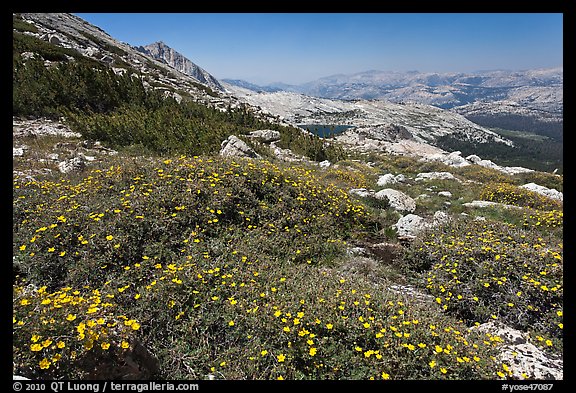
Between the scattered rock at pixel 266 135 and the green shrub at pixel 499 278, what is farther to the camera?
the scattered rock at pixel 266 135

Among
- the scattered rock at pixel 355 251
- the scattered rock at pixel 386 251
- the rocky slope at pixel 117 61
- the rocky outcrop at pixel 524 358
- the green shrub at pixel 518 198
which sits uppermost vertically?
the rocky slope at pixel 117 61

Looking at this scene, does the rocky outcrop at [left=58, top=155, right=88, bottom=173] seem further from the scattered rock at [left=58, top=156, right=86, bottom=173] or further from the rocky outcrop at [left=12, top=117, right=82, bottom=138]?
the rocky outcrop at [left=12, top=117, right=82, bottom=138]

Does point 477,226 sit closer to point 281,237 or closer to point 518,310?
point 518,310

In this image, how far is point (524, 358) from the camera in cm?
425

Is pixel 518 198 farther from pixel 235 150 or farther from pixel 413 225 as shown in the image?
pixel 235 150

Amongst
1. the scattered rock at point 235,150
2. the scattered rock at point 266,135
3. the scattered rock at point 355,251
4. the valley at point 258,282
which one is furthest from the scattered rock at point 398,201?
the scattered rock at point 266,135

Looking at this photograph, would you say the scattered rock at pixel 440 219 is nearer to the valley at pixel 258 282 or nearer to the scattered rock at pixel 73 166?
the valley at pixel 258 282

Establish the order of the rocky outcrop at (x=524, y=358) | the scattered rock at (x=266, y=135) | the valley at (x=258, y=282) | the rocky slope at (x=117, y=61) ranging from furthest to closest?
the rocky slope at (x=117, y=61)
the scattered rock at (x=266, y=135)
the rocky outcrop at (x=524, y=358)
the valley at (x=258, y=282)

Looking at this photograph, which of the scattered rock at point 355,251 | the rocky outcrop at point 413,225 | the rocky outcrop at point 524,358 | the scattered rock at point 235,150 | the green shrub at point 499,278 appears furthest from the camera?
the scattered rock at point 235,150

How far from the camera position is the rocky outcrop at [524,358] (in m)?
3.96

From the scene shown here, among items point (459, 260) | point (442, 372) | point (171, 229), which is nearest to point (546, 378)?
point (442, 372)

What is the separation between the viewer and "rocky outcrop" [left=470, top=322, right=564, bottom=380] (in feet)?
13.0

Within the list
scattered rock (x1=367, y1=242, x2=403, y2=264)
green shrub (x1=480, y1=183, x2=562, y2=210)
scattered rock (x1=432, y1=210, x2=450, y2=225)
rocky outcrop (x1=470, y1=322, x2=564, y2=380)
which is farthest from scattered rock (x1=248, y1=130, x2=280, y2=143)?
rocky outcrop (x1=470, y1=322, x2=564, y2=380)

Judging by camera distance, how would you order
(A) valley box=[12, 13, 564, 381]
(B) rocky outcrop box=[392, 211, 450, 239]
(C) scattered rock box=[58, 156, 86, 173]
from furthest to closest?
1. (C) scattered rock box=[58, 156, 86, 173]
2. (B) rocky outcrop box=[392, 211, 450, 239]
3. (A) valley box=[12, 13, 564, 381]
